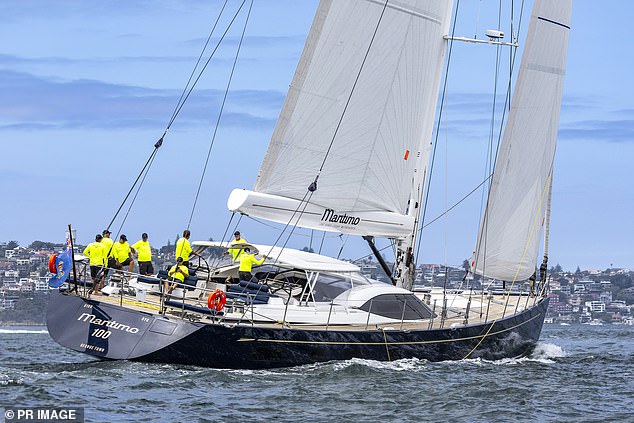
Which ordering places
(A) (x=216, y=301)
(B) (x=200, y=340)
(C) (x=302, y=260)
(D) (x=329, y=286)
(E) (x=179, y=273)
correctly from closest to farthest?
1. (B) (x=200, y=340)
2. (A) (x=216, y=301)
3. (E) (x=179, y=273)
4. (C) (x=302, y=260)
5. (D) (x=329, y=286)

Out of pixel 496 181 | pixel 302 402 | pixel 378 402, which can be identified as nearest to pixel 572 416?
pixel 378 402

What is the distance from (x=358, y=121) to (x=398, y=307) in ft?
13.6

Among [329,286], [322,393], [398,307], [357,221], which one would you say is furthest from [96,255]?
[322,393]

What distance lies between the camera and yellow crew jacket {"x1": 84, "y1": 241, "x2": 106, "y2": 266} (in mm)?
22750

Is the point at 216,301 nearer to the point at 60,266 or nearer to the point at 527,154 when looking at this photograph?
the point at 60,266

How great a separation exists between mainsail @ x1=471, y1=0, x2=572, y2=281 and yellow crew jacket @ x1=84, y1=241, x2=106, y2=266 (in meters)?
9.14

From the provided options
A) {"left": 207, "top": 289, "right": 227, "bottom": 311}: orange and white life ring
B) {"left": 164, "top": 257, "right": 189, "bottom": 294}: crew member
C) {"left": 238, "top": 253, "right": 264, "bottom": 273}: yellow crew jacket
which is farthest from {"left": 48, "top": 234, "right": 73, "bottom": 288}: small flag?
{"left": 238, "top": 253, "right": 264, "bottom": 273}: yellow crew jacket

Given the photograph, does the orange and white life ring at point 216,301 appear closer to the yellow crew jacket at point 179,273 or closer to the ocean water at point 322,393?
the ocean water at point 322,393

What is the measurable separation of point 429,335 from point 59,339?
6945 millimetres

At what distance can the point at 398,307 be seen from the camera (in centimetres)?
2289

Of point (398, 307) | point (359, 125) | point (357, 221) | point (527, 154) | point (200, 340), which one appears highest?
point (527, 154)

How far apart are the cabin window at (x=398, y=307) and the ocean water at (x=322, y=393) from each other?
1089 millimetres

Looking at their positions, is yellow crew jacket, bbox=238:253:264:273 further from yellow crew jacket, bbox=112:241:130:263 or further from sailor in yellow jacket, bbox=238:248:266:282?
yellow crew jacket, bbox=112:241:130:263

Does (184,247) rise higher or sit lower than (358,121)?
lower
